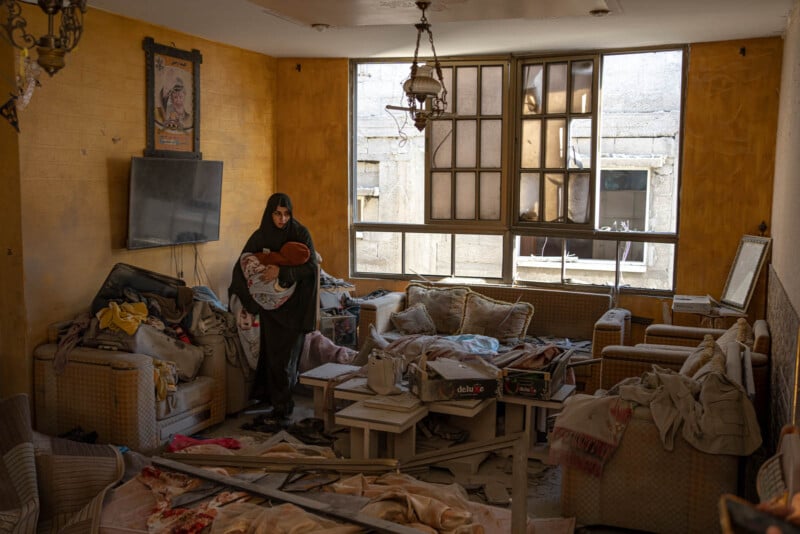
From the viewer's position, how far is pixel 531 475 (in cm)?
480

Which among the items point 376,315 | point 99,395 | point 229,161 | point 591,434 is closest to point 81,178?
point 99,395

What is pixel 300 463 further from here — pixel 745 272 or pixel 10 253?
pixel 745 272

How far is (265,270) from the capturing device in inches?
236

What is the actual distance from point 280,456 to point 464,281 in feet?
12.7

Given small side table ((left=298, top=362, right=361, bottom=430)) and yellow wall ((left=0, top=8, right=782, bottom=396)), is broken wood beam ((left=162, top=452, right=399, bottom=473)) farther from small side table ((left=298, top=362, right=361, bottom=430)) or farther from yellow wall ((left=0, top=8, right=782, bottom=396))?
yellow wall ((left=0, top=8, right=782, bottom=396))

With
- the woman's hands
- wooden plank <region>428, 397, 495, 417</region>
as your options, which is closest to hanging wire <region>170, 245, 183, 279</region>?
the woman's hands

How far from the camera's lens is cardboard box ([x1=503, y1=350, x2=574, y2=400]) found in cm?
485

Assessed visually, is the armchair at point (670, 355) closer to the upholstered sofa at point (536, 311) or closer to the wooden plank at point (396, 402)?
the upholstered sofa at point (536, 311)

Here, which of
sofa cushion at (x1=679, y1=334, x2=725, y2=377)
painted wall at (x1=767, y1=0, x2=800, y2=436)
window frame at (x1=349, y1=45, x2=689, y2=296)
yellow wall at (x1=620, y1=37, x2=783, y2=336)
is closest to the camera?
painted wall at (x1=767, y1=0, x2=800, y2=436)

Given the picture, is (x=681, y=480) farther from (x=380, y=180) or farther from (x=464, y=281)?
(x=380, y=180)

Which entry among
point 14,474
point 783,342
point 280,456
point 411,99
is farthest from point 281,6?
point 783,342

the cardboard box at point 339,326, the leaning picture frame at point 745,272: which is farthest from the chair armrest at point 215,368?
the leaning picture frame at point 745,272

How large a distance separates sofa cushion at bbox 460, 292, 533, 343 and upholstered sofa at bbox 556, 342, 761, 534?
104 inches

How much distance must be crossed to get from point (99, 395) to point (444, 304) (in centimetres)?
310
